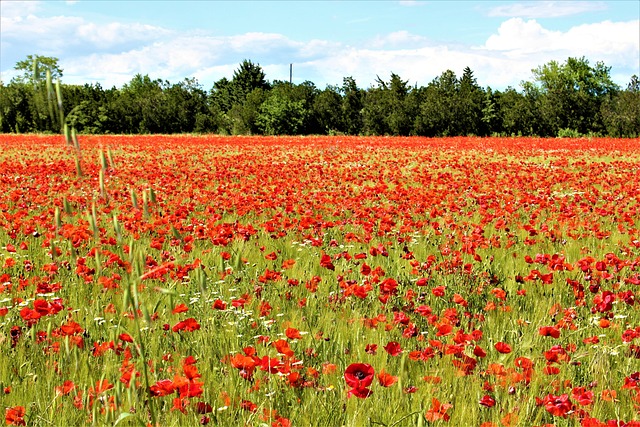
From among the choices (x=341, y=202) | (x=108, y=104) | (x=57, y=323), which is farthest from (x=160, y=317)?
(x=108, y=104)

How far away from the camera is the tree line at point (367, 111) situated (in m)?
43.7

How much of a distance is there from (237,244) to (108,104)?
49.7 meters

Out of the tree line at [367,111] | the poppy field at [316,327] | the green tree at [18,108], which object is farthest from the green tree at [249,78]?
the poppy field at [316,327]

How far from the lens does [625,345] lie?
3.42 meters

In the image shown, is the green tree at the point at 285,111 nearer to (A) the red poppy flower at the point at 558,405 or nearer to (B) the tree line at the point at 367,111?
(B) the tree line at the point at 367,111

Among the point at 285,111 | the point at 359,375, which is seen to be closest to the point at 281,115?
the point at 285,111

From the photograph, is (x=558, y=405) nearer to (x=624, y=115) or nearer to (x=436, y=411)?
(x=436, y=411)

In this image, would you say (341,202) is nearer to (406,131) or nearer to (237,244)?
(237,244)

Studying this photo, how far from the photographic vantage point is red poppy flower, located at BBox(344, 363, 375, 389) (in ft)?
7.00

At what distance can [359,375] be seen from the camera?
221 cm

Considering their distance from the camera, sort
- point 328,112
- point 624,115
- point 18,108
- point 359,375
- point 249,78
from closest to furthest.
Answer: point 359,375, point 624,115, point 328,112, point 18,108, point 249,78

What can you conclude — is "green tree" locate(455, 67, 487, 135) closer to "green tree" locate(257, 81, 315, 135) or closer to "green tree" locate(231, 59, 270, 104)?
"green tree" locate(257, 81, 315, 135)

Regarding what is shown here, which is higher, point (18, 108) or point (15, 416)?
point (15, 416)

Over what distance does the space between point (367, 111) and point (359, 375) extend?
4600 cm
